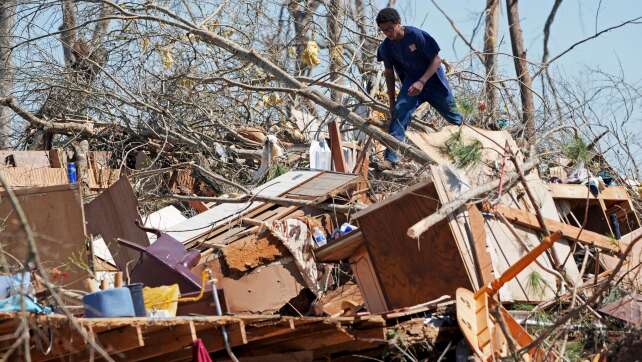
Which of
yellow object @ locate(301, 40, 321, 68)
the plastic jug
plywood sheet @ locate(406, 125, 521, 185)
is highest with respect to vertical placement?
yellow object @ locate(301, 40, 321, 68)

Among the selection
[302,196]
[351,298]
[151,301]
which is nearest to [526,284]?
[351,298]

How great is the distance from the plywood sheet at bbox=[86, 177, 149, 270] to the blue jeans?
2317 millimetres

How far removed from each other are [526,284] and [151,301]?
292cm

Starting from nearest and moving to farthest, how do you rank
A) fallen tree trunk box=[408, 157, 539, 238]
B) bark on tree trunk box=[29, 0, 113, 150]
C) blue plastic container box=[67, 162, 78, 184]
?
fallen tree trunk box=[408, 157, 539, 238] → blue plastic container box=[67, 162, 78, 184] → bark on tree trunk box=[29, 0, 113, 150]

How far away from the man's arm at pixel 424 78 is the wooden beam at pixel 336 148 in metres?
0.98

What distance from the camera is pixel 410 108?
30.8 feet

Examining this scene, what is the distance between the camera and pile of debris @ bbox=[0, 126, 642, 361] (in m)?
5.93

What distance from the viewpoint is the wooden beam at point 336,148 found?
9.93 metres

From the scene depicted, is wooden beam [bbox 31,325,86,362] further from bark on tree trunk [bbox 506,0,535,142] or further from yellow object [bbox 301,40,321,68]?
yellow object [bbox 301,40,321,68]

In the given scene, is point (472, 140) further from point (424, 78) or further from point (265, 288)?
point (265, 288)

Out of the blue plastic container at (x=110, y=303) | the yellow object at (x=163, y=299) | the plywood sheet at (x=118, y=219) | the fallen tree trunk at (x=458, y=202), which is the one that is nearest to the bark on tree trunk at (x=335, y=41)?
the plywood sheet at (x=118, y=219)

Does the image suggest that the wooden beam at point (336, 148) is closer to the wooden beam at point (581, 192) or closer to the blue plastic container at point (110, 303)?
the wooden beam at point (581, 192)

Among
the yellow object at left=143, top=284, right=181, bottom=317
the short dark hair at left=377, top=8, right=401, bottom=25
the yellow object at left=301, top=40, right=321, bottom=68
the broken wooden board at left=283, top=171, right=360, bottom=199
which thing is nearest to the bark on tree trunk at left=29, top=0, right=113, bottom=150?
the yellow object at left=301, top=40, right=321, bottom=68

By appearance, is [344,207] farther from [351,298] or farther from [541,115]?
[541,115]
